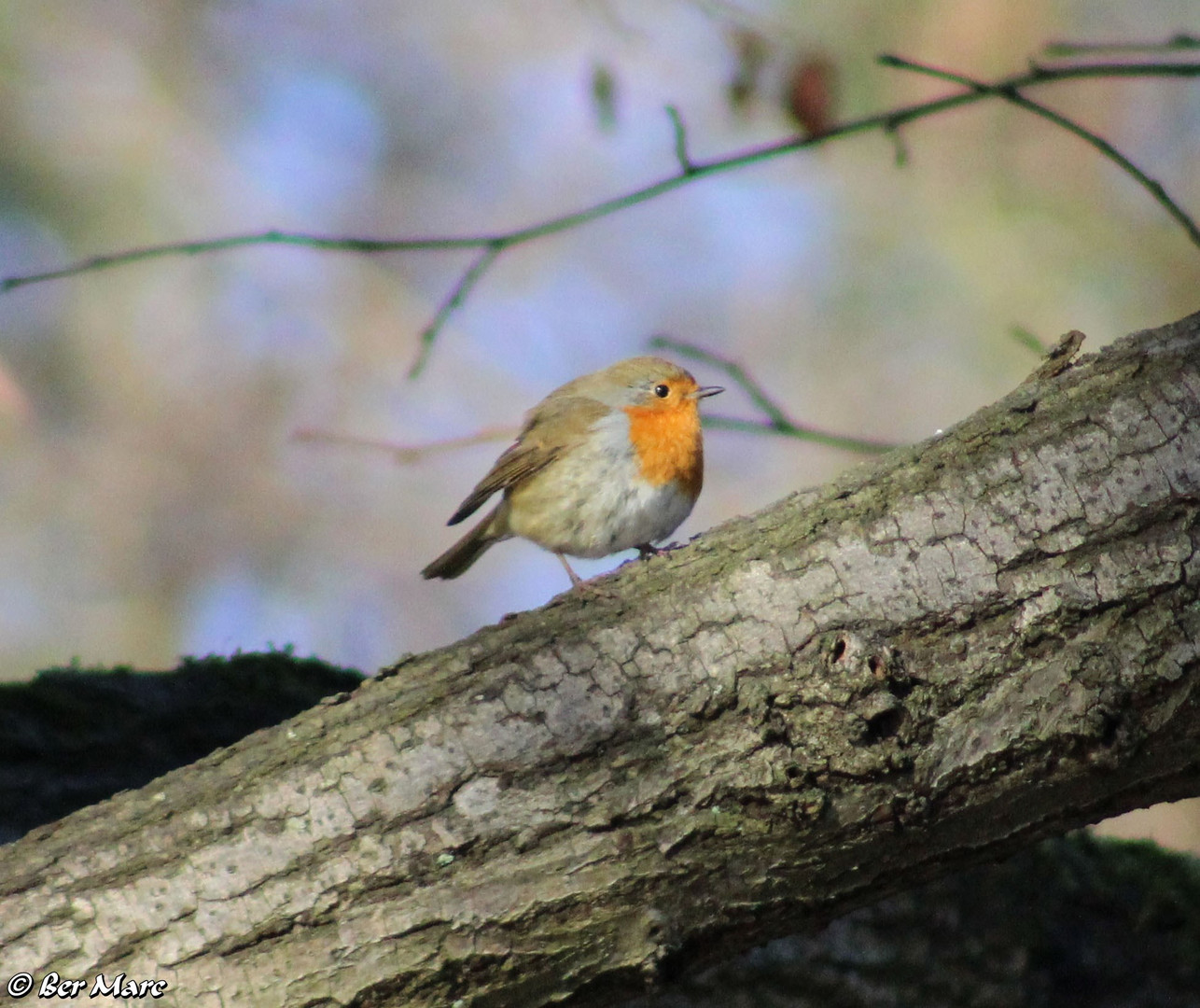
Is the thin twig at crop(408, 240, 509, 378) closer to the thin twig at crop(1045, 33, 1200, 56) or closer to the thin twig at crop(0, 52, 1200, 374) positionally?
the thin twig at crop(0, 52, 1200, 374)

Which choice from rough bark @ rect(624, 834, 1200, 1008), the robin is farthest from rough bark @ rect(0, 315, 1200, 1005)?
the robin

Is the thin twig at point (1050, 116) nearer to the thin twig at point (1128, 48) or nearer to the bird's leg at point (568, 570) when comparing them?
the thin twig at point (1128, 48)

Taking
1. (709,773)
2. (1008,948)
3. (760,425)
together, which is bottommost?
(1008,948)

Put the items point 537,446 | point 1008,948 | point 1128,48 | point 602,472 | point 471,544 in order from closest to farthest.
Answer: point 1128,48 < point 1008,948 < point 602,472 < point 537,446 < point 471,544

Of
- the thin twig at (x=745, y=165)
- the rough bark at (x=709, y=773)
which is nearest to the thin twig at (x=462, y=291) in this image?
the thin twig at (x=745, y=165)

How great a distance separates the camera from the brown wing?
14.0 feet

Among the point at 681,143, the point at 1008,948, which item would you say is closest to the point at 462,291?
the point at 681,143

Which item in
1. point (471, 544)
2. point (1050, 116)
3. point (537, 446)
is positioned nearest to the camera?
point (1050, 116)

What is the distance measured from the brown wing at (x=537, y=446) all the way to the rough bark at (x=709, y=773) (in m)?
2.08

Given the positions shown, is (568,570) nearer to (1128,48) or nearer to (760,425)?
(760,425)

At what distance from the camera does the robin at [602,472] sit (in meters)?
4.02

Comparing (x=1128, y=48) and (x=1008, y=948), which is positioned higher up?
(x=1128, y=48)

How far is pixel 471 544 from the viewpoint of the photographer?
4543 mm

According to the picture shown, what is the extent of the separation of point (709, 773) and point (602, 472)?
2036 mm
